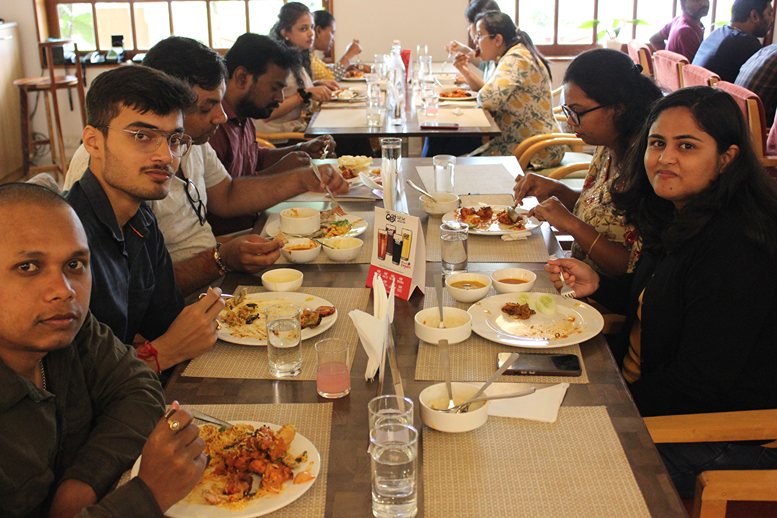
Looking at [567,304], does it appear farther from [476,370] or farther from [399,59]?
[399,59]

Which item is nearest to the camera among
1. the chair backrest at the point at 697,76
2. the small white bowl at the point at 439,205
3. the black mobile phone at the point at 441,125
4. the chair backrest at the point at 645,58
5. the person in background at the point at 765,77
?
the small white bowl at the point at 439,205

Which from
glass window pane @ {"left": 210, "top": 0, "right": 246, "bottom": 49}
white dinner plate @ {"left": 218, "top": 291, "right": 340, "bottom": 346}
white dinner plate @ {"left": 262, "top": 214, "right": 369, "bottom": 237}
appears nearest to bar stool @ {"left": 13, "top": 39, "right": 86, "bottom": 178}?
glass window pane @ {"left": 210, "top": 0, "right": 246, "bottom": 49}

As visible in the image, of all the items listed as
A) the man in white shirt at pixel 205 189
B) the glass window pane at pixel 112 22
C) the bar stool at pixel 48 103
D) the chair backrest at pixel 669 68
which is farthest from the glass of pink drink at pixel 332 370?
the glass window pane at pixel 112 22

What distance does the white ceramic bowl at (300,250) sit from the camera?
7.07 ft

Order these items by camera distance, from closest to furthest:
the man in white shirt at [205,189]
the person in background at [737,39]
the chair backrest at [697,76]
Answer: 1. the man in white shirt at [205,189]
2. the chair backrest at [697,76]
3. the person in background at [737,39]

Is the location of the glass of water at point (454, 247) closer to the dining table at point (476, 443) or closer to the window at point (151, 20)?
the dining table at point (476, 443)

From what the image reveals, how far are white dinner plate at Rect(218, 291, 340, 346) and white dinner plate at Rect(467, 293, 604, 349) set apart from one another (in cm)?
32

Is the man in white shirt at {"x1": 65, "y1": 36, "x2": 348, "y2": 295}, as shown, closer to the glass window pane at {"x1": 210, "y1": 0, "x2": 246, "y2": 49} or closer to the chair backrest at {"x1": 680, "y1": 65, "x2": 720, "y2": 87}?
the chair backrest at {"x1": 680, "y1": 65, "x2": 720, "y2": 87}

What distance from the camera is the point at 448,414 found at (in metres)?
1.31

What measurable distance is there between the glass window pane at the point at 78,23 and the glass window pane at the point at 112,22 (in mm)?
74

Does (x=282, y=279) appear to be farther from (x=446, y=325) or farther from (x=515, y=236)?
(x=515, y=236)

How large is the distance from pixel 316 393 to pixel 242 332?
30 centimetres

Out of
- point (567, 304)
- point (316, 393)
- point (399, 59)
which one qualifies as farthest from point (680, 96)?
point (399, 59)

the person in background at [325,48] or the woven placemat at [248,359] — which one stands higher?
the person in background at [325,48]
